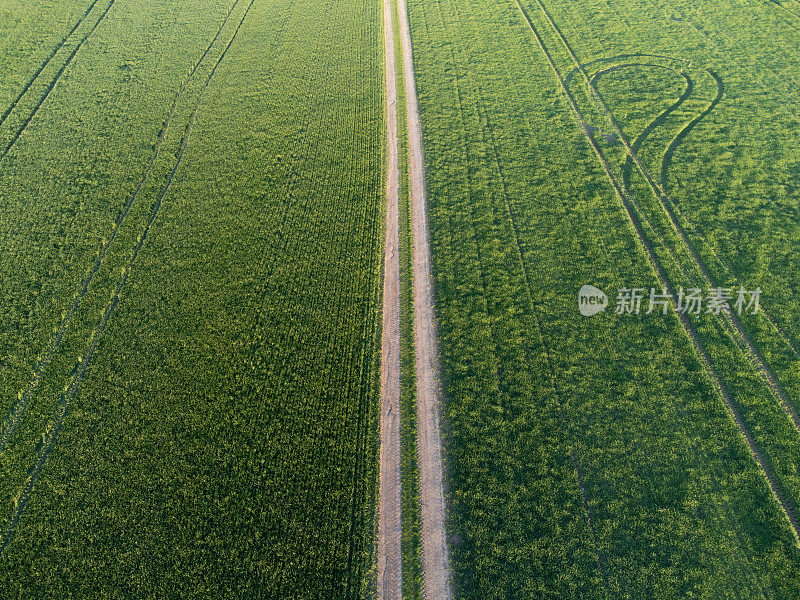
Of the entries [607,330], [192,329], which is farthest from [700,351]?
[192,329]

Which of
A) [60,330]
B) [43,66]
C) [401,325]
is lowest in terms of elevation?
[401,325]

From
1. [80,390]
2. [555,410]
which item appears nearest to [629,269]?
[555,410]

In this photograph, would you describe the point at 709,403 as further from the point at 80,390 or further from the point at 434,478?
the point at 80,390

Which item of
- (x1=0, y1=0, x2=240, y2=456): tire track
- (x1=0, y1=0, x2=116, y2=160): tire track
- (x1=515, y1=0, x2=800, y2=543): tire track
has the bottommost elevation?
(x1=515, y1=0, x2=800, y2=543): tire track

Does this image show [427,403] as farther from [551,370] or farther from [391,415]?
[551,370]

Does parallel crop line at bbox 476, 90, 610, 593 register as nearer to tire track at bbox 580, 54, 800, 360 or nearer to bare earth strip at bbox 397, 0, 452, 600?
→ bare earth strip at bbox 397, 0, 452, 600

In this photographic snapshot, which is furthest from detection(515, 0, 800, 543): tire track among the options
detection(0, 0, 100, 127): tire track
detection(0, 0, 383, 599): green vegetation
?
detection(0, 0, 100, 127): tire track
